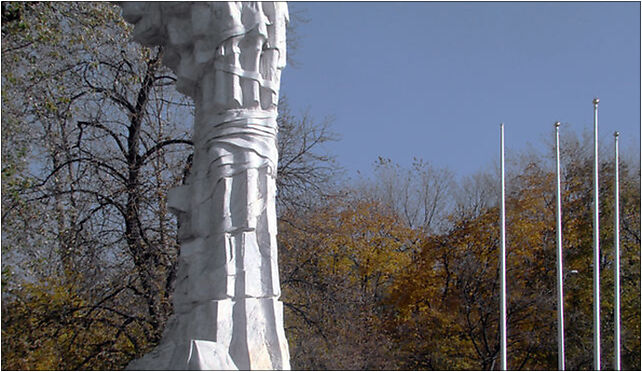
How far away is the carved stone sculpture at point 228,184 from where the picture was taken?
801 cm

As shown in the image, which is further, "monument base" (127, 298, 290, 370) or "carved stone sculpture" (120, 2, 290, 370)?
"carved stone sculpture" (120, 2, 290, 370)

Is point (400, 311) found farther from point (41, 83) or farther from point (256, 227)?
point (256, 227)

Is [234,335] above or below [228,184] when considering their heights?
below

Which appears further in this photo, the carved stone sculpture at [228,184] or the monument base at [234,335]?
the carved stone sculpture at [228,184]

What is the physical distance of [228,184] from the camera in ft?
27.3

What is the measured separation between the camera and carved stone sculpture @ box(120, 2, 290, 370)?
801 centimetres

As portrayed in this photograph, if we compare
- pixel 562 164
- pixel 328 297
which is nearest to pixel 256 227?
pixel 328 297

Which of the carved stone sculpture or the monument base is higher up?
the carved stone sculpture

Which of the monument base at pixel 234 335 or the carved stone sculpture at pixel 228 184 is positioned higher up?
the carved stone sculpture at pixel 228 184

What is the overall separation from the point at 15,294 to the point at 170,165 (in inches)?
136

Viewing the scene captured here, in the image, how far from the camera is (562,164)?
879 inches

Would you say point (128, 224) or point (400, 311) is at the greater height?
point (128, 224)

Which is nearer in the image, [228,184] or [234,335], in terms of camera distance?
[234,335]

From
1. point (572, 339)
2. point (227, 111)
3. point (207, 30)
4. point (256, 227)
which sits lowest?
point (572, 339)
